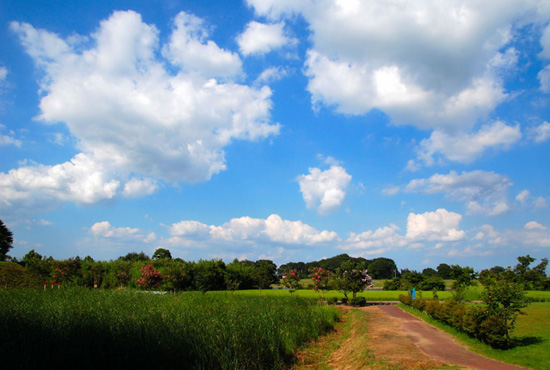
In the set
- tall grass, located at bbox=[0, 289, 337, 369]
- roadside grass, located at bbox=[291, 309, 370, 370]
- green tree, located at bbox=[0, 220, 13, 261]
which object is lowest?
roadside grass, located at bbox=[291, 309, 370, 370]

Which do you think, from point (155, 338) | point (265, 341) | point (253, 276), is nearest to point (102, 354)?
point (155, 338)

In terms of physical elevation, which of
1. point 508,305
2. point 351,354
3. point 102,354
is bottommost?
point 351,354

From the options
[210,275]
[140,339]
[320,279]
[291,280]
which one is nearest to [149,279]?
[210,275]

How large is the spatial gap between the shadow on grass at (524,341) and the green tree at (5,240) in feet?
195

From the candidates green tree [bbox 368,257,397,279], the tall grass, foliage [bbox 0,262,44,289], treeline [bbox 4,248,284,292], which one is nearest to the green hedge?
the tall grass

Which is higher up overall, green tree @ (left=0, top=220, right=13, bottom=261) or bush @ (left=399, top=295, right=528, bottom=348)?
green tree @ (left=0, top=220, right=13, bottom=261)

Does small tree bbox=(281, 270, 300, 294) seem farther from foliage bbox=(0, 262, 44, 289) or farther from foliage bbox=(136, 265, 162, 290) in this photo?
foliage bbox=(0, 262, 44, 289)

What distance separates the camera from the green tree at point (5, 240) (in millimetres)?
49062

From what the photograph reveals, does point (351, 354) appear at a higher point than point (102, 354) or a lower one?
lower

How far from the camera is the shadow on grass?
404 inches

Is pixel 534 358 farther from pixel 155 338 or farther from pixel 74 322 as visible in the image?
pixel 74 322

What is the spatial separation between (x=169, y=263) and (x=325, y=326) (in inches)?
1089

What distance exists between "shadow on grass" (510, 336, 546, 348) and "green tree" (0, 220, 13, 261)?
59491 millimetres

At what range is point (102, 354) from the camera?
7.23 meters
